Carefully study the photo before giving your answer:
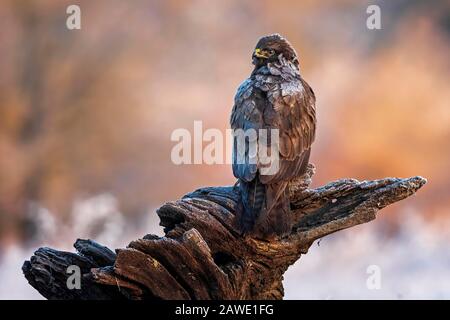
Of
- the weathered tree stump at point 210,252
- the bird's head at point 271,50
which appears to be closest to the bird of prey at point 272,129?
the bird's head at point 271,50

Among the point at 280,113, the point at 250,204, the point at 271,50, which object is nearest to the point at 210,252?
the point at 250,204

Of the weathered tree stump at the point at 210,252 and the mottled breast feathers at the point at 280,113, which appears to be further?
the mottled breast feathers at the point at 280,113

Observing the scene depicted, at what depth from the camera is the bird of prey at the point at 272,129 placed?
9.50 metres

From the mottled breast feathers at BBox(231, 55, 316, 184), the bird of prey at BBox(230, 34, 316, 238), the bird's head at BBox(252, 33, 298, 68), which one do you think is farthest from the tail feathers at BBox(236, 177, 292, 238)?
the bird's head at BBox(252, 33, 298, 68)

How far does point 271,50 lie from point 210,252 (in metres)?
3.08

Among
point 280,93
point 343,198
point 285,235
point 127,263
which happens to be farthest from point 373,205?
point 127,263

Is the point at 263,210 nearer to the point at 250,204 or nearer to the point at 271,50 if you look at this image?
the point at 250,204

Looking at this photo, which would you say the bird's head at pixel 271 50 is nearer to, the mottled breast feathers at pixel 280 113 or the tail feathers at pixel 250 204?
the mottled breast feathers at pixel 280 113

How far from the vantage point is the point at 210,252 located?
9.52m

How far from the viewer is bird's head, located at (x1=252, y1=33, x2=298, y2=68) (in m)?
10.4

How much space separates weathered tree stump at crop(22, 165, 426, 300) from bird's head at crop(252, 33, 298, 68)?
5.61 ft

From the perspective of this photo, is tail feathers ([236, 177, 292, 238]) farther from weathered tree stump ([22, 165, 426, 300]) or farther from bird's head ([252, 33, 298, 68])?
bird's head ([252, 33, 298, 68])

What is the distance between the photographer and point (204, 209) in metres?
9.87

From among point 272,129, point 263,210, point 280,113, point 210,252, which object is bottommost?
point 210,252
